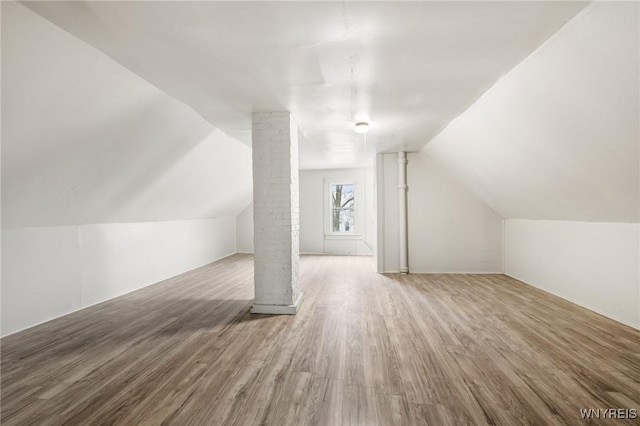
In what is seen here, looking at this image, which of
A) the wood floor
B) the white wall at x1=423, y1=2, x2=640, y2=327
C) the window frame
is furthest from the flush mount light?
the window frame

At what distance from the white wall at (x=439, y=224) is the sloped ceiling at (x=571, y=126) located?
1244mm

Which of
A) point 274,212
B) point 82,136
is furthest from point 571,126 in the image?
point 82,136

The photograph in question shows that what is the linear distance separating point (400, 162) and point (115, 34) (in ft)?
16.5

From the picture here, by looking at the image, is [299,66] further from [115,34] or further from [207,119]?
[207,119]

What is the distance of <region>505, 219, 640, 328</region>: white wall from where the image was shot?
128 inches

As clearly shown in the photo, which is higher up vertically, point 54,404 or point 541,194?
point 541,194

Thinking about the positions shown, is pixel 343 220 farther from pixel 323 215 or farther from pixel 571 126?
pixel 571 126

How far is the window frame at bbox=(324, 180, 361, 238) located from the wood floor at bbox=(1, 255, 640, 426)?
15.2ft

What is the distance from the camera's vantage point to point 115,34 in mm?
2168

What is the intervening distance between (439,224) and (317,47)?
185 inches

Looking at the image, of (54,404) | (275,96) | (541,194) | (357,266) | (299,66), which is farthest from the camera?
(357,266)

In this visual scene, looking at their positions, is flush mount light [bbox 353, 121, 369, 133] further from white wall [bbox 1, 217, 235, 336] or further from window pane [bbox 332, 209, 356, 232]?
window pane [bbox 332, 209, 356, 232]

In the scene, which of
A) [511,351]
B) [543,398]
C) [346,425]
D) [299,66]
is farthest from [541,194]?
[346,425]

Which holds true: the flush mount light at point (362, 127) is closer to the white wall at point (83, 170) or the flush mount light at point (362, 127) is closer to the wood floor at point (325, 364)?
the white wall at point (83, 170)
